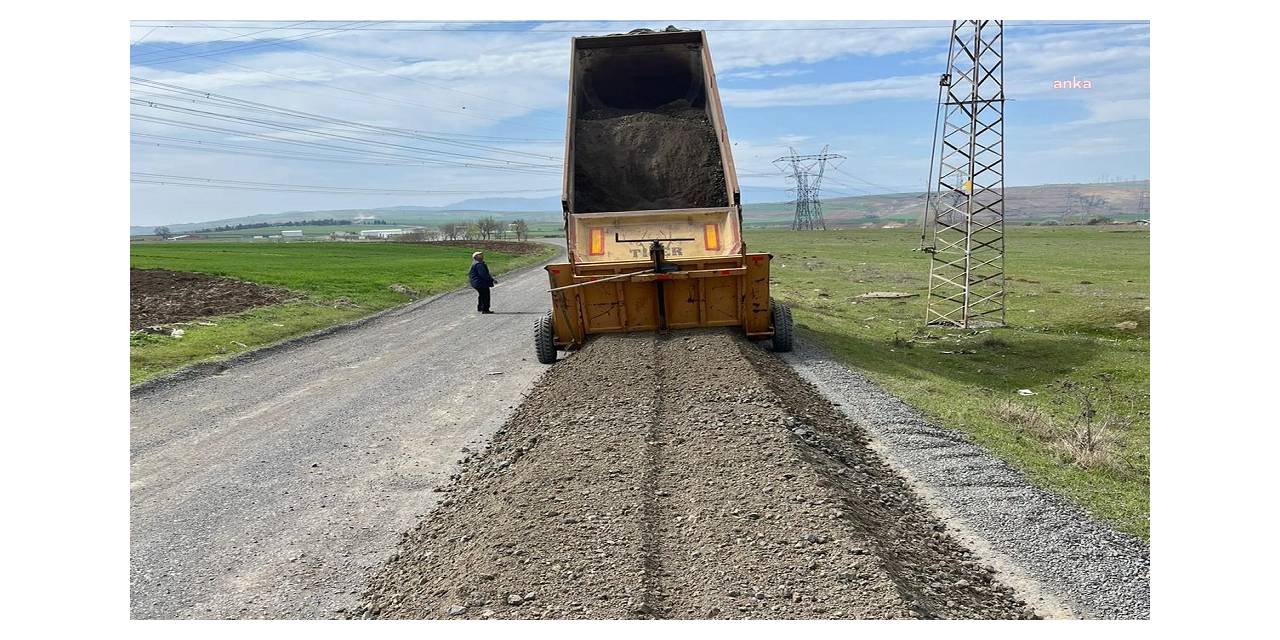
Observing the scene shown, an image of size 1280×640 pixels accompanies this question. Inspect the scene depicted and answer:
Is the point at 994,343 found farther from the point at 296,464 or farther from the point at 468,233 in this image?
the point at 468,233

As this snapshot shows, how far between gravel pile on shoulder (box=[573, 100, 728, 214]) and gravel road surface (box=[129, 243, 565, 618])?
2652mm

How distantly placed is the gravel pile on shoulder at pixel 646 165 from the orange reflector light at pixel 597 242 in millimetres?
691

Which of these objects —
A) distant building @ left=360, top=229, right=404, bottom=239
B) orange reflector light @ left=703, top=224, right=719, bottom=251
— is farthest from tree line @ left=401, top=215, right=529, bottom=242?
orange reflector light @ left=703, top=224, right=719, bottom=251

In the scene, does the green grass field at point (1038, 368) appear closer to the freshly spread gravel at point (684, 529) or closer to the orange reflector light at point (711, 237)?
the freshly spread gravel at point (684, 529)

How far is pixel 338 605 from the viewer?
207 inches

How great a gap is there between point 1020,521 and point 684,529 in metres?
2.38

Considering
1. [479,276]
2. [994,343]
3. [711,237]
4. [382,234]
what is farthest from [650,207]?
[382,234]

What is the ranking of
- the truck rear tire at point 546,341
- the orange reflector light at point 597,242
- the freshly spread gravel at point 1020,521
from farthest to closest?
the truck rear tire at point 546,341 → the orange reflector light at point 597,242 → the freshly spread gravel at point 1020,521

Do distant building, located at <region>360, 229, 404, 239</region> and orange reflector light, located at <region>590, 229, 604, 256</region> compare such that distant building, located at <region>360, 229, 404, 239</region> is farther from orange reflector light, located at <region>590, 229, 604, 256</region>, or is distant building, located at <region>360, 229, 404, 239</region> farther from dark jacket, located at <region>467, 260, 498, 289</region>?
orange reflector light, located at <region>590, 229, 604, 256</region>

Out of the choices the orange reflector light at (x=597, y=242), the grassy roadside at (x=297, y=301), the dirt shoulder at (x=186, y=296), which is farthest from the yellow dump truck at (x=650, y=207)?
the dirt shoulder at (x=186, y=296)

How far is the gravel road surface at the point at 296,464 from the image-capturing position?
5672 mm

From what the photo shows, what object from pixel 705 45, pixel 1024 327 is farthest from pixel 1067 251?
pixel 705 45

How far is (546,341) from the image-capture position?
12195 millimetres

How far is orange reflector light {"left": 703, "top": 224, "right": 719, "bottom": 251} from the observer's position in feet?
36.6
